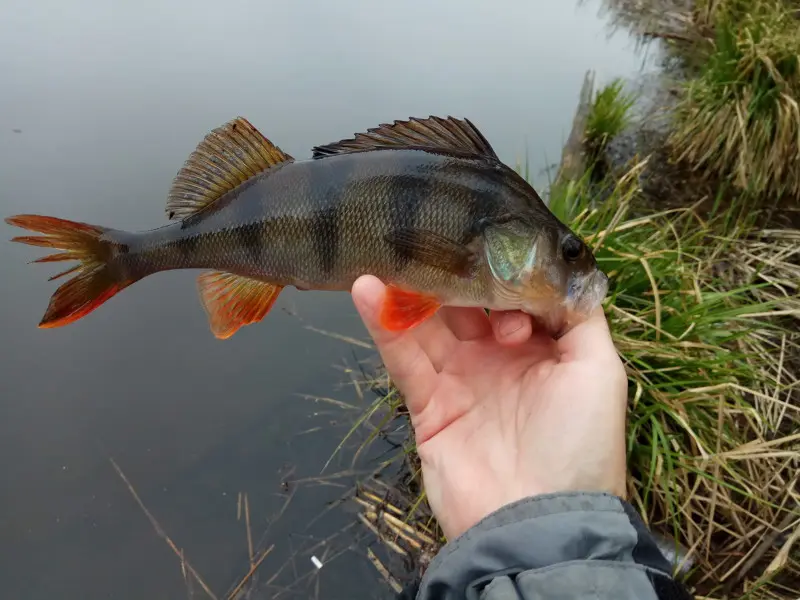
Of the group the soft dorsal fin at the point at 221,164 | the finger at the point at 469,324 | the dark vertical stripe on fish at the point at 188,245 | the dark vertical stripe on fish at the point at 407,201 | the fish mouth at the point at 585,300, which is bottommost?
the finger at the point at 469,324

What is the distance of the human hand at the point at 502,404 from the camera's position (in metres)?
1.57

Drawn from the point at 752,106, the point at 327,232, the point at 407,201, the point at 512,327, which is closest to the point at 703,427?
the point at 512,327

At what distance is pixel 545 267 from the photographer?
180 centimetres

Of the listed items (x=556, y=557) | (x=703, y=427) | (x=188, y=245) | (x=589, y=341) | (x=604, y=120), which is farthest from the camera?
(x=604, y=120)

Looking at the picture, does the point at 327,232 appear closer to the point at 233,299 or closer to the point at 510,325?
the point at 233,299

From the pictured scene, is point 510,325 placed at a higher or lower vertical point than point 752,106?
lower

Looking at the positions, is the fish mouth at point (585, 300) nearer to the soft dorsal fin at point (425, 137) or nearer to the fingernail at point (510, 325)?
the fingernail at point (510, 325)

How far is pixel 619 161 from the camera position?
6207 mm

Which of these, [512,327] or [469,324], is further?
[469,324]

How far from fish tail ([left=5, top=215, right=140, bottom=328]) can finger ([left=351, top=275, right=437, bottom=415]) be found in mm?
868

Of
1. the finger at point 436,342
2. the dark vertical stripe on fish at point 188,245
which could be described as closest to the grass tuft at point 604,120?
the finger at point 436,342

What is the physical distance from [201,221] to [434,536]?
6.21ft

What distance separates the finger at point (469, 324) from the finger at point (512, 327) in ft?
0.72

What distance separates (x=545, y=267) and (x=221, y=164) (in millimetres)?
1132
